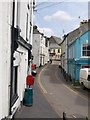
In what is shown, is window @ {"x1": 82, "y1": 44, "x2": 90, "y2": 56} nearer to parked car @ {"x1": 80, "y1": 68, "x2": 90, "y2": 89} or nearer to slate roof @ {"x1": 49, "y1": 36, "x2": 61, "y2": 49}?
parked car @ {"x1": 80, "y1": 68, "x2": 90, "y2": 89}

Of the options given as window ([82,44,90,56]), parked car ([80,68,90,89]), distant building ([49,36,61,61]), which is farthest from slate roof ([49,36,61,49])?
parked car ([80,68,90,89])

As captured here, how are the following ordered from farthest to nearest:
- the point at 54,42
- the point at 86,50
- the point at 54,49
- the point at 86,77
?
the point at 54,42, the point at 54,49, the point at 86,50, the point at 86,77

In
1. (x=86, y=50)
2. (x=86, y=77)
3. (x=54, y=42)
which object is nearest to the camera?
(x=86, y=77)

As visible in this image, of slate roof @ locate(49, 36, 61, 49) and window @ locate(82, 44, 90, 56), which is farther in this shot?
slate roof @ locate(49, 36, 61, 49)

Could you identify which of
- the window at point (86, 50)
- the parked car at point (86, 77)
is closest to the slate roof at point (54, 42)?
the window at point (86, 50)

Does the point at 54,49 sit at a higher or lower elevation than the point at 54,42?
lower

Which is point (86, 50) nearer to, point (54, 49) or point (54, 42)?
point (54, 49)

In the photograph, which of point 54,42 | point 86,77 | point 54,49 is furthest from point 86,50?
point 54,42

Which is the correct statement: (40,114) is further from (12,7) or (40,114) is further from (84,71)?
(84,71)

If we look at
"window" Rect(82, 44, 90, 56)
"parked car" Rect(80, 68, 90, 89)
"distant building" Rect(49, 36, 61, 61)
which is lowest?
"parked car" Rect(80, 68, 90, 89)

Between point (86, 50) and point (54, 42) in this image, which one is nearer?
point (86, 50)

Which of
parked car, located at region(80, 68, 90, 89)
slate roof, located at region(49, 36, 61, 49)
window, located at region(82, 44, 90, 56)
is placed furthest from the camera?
slate roof, located at region(49, 36, 61, 49)

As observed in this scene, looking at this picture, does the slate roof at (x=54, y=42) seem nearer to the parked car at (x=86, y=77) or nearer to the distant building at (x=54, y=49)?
the distant building at (x=54, y=49)

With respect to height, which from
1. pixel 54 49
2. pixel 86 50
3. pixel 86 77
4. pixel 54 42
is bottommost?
pixel 86 77
